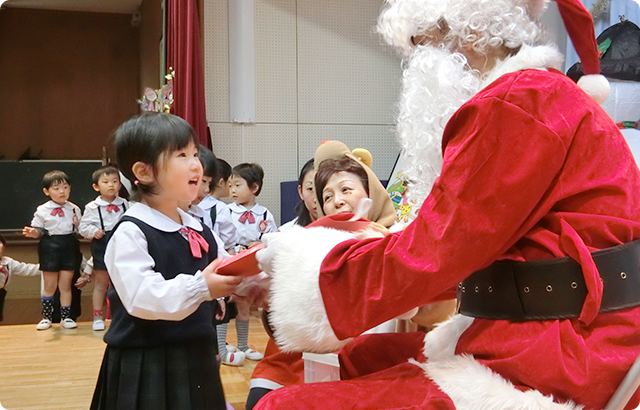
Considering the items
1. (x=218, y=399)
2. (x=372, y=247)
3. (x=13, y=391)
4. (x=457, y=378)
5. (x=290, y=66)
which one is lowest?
(x=13, y=391)

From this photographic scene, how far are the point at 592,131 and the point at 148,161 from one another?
1.20 metres

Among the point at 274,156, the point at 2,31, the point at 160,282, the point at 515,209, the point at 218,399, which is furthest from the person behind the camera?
the point at 2,31

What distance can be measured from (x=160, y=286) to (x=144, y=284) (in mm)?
40

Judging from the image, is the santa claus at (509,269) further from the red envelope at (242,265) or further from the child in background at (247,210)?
the child in background at (247,210)

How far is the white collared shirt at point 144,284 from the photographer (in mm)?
1494

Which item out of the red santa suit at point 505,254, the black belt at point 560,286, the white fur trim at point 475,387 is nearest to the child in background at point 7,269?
the red santa suit at point 505,254

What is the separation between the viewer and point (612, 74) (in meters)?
3.22

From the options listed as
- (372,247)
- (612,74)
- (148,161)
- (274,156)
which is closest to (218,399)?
(148,161)

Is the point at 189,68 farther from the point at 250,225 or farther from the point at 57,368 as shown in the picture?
the point at 57,368

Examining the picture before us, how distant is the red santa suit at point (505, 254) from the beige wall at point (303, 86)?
486 cm

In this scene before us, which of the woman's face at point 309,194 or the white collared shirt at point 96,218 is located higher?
the woman's face at point 309,194

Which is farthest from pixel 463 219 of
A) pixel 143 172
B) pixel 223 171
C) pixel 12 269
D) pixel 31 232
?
pixel 12 269

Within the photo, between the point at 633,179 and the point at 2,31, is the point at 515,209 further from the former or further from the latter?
the point at 2,31

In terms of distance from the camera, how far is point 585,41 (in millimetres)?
1216
